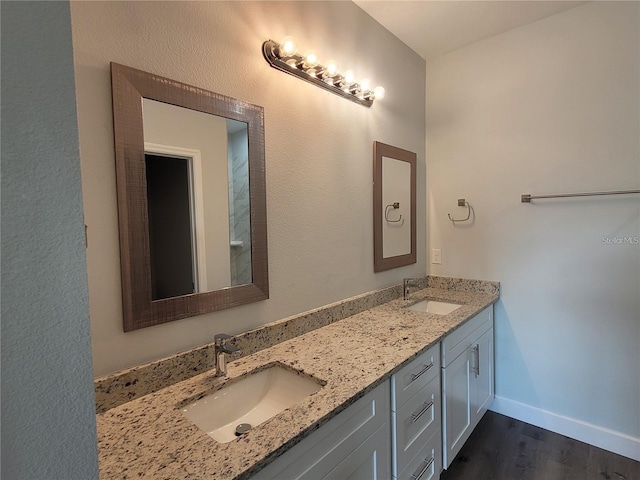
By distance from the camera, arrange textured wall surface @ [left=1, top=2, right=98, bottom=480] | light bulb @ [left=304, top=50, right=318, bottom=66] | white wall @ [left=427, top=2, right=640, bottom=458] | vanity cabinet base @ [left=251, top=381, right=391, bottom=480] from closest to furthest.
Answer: textured wall surface @ [left=1, top=2, right=98, bottom=480] → vanity cabinet base @ [left=251, top=381, right=391, bottom=480] → light bulb @ [left=304, top=50, right=318, bottom=66] → white wall @ [left=427, top=2, right=640, bottom=458]

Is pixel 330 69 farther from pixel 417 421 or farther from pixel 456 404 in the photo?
pixel 456 404

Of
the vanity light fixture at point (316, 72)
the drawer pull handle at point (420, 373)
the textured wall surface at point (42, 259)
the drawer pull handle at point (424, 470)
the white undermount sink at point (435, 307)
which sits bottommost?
the drawer pull handle at point (424, 470)

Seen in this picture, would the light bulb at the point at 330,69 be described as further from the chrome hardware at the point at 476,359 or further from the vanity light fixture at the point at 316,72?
the chrome hardware at the point at 476,359

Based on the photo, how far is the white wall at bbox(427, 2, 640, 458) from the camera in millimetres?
1833

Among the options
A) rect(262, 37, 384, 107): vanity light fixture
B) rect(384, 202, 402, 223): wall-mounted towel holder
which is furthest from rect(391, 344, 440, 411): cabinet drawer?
rect(262, 37, 384, 107): vanity light fixture

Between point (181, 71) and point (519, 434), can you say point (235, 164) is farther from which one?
point (519, 434)

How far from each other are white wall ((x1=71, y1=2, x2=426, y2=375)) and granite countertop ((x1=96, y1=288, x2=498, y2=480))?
0.50 feet

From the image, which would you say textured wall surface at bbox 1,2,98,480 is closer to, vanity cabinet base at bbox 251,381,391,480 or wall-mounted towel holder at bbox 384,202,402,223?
vanity cabinet base at bbox 251,381,391,480

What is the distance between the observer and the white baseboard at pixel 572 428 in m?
1.86

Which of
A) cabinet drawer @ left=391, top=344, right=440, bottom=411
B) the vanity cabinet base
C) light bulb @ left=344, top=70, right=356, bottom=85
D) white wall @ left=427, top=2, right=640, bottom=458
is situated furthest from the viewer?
white wall @ left=427, top=2, right=640, bottom=458

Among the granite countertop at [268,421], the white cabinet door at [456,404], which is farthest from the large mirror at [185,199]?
the white cabinet door at [456,404]

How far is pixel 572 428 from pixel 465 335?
1.00 metres

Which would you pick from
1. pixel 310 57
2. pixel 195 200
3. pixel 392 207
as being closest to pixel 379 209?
pixel 392 207

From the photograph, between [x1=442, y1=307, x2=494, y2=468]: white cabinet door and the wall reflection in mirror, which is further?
[x1=442, y1=307, x2=494, y2=468]: white cabinet door
